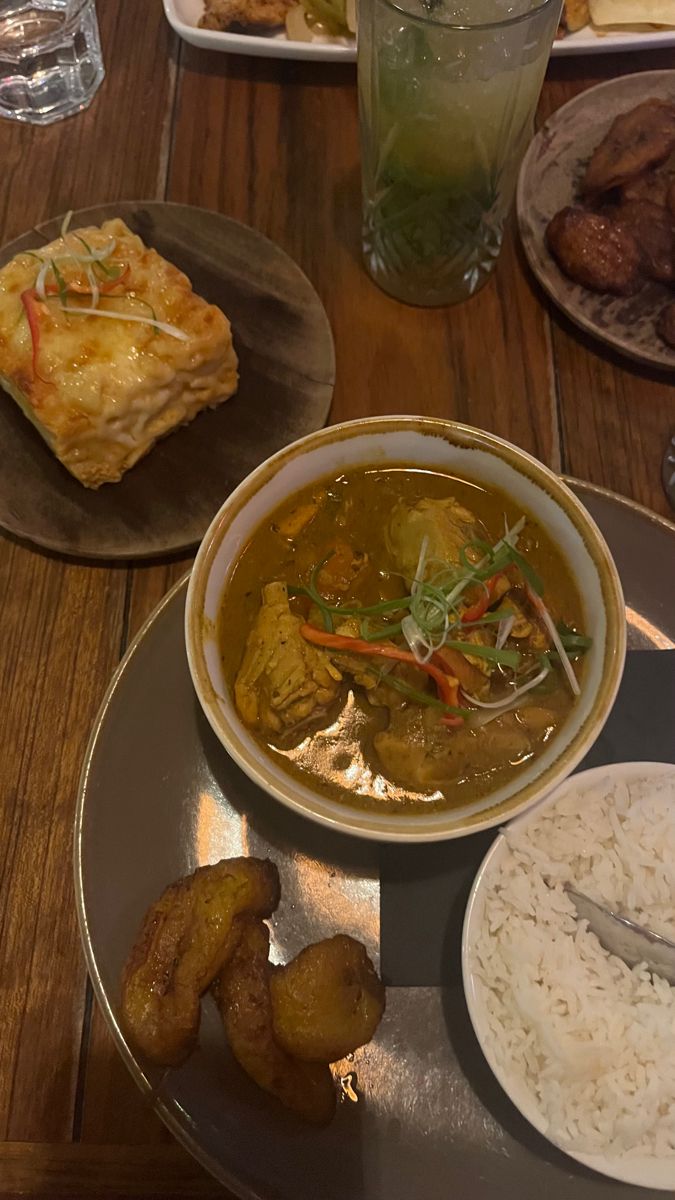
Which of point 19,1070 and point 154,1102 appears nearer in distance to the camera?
point 154,1102

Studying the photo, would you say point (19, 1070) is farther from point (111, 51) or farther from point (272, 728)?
point (111, 51)

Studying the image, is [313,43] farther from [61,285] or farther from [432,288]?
[61,285]

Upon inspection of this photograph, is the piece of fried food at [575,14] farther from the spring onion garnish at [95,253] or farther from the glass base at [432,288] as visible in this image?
the spring onion garnish at [95,253]

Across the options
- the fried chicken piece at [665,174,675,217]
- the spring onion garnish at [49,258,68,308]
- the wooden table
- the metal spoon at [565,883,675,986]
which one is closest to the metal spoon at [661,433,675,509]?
the wooden table

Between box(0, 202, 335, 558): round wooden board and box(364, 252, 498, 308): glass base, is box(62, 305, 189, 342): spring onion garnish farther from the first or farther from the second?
box(364, 252, 498, 308): glass base

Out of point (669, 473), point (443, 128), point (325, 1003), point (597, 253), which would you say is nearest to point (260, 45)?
point (443, 128)

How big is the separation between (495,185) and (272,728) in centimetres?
137

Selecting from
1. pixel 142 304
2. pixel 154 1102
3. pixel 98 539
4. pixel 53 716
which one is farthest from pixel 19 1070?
pixel 142 304

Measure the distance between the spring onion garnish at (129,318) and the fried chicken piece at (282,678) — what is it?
2.32ft

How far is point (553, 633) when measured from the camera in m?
1.51

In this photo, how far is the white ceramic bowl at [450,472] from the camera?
1341mm

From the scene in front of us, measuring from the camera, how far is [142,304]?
1.85 meters

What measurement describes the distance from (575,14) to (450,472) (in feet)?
5.44

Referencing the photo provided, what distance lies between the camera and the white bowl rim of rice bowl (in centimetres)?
128
